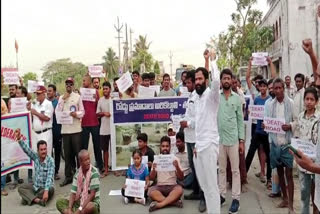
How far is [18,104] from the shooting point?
23.8 ft

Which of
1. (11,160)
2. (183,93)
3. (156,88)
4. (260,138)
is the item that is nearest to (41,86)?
Result: (11,160)

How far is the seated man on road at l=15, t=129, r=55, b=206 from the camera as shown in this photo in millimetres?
6301

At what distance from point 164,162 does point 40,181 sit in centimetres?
213

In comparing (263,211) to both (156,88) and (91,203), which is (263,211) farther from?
(156,88)

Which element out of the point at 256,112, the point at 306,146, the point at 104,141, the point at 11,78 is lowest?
the point at 104,141

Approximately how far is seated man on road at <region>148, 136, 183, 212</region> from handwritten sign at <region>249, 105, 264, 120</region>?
5.41 ft

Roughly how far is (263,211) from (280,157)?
868 millimetres

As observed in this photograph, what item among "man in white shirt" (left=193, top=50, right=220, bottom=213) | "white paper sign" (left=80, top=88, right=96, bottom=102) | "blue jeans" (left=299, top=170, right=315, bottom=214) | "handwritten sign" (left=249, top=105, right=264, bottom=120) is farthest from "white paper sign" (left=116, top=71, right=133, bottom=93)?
"blue jeans" (left=299, top=170, right=315, bottom=214)

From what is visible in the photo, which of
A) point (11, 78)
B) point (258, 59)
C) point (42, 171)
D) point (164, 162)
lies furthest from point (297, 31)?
point (42, 171)

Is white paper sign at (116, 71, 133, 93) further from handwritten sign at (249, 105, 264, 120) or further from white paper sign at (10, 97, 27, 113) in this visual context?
handwritten sign at (249, 105, 264, 120)

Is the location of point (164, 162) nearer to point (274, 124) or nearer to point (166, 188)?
point (166, 188)

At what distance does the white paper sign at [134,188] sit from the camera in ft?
19.7

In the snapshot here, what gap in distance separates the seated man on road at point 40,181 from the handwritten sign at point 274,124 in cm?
355

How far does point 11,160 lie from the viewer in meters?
6.96
